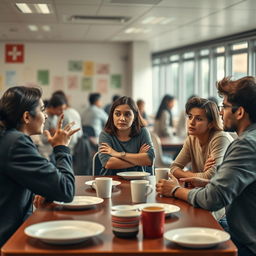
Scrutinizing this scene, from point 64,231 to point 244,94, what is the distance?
100 cm

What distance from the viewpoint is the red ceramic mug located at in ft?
5.84

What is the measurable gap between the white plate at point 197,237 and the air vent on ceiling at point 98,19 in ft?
17.0

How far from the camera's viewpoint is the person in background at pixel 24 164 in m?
2.07

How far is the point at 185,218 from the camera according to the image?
81.1 inches

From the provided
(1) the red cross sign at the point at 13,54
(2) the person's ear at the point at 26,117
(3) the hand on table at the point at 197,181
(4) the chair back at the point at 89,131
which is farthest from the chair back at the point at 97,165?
(1) the red cross sign at the point at 13,54

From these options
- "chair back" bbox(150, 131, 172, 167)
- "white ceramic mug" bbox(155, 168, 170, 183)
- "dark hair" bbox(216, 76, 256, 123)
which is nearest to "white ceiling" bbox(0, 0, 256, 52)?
"chair back" bbox(150, 131, 172, 167)

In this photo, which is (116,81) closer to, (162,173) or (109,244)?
(162,173)

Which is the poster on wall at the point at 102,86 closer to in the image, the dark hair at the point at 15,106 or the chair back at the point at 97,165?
the chair back at the point at 97,165

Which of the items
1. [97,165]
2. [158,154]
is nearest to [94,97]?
[158,154]

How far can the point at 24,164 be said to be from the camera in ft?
6.78

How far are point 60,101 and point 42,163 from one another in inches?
159

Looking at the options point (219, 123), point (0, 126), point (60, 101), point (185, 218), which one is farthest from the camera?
point (60, 101)

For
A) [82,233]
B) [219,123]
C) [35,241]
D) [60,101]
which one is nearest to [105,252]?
[82,233]

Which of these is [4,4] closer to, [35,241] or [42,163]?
[42,163]
